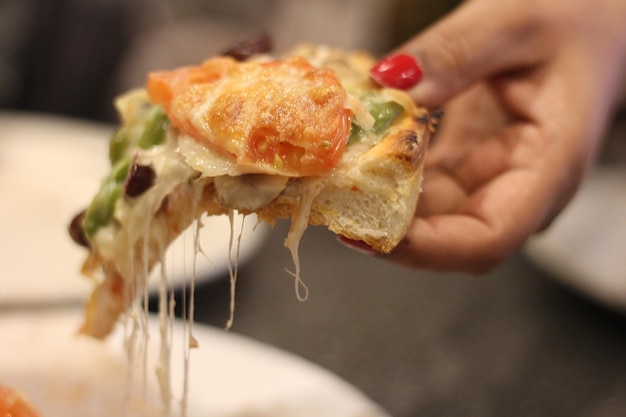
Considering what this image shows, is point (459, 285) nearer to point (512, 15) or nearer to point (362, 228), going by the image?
point (512, 15)

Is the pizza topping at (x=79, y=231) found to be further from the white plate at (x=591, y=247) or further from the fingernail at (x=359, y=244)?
the white plate at (x=591, y=247)

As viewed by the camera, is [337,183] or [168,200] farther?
[168,200]

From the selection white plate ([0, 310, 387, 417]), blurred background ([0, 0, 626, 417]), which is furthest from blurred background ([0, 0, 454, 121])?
white plate ([0, 310, 387, 417])

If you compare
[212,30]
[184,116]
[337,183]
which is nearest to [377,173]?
[337,183]

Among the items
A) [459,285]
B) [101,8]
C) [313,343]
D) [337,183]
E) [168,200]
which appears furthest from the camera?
[101,8]

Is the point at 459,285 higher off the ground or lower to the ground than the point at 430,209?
lower

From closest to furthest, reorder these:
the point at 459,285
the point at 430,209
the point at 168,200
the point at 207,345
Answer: the point at 168,200 < the point at 430,209 < the point at 207,345 < the point at 459,285

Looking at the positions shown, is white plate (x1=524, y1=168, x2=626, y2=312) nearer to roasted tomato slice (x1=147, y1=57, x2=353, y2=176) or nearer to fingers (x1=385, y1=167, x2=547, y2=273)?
fingers (x1=385, y1=167, x2=547, y2=273)
